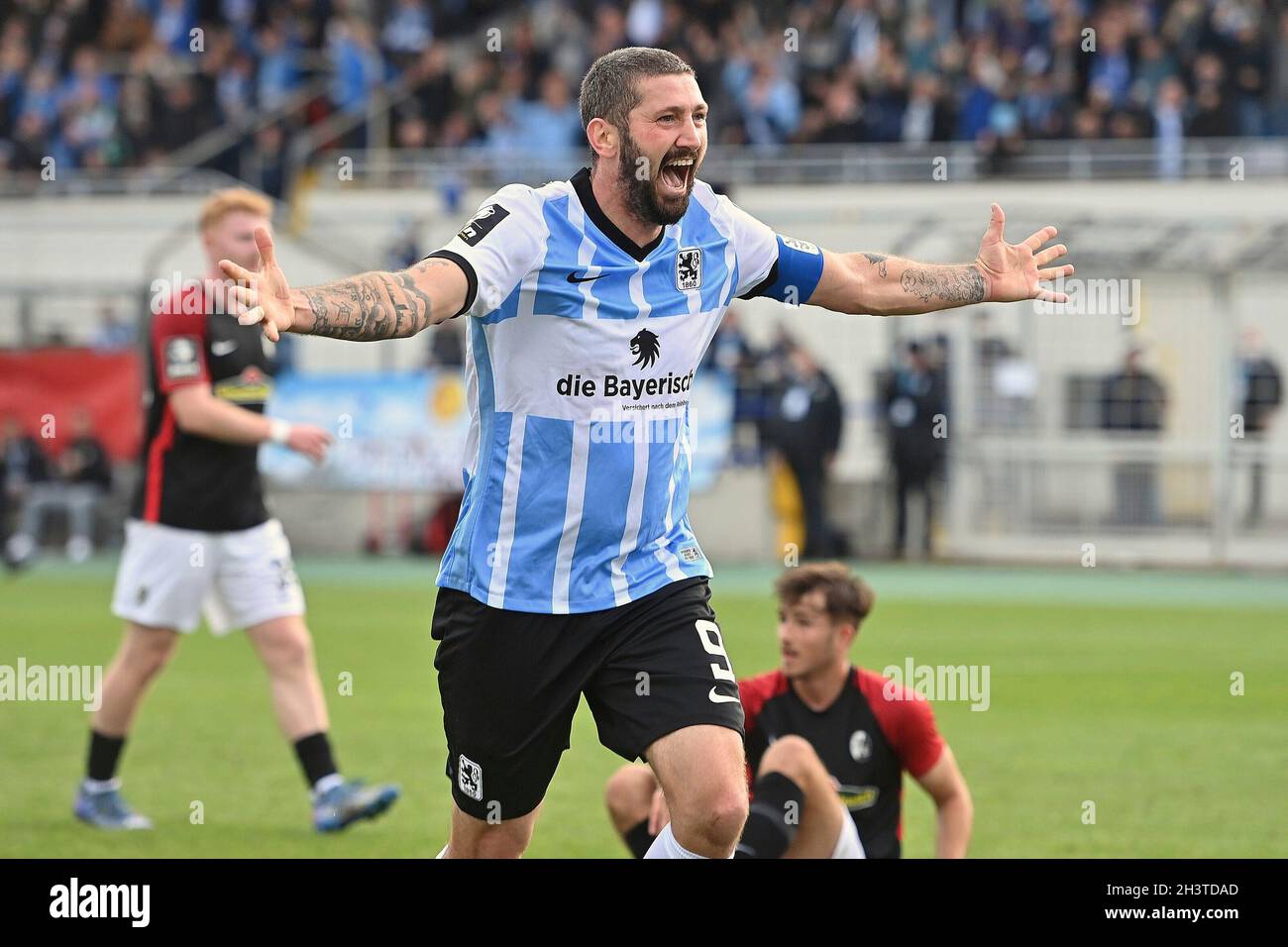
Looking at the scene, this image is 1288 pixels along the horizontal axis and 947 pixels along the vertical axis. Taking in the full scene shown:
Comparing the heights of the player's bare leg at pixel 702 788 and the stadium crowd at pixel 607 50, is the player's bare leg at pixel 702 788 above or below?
below

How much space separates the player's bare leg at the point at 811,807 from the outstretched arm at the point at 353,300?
2.06m

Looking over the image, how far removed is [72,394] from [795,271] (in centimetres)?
1818

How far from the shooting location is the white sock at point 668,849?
503 cm

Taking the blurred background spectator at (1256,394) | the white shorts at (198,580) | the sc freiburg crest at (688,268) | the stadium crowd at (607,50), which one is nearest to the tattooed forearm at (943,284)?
the sc freiburg crest at (688,268)

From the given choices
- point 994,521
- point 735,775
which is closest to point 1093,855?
point 735,775

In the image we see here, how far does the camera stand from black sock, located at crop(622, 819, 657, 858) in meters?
6.44

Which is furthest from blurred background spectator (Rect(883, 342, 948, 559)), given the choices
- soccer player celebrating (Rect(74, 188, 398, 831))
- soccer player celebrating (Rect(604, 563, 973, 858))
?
soccer player celebrating (Rect(604, 563, 973, 858))

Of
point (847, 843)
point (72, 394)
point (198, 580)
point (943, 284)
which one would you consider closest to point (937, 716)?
point (198, 580)

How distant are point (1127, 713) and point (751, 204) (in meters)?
14.6

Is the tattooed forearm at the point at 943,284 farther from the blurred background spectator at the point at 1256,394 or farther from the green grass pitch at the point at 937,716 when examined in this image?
the blurred background spectator at the point at 1256,394

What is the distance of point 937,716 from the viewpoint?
440 inches

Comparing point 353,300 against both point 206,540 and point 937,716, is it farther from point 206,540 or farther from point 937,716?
point 937,716

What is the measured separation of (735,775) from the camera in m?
5.02

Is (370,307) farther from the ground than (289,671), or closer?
farther from the ground
